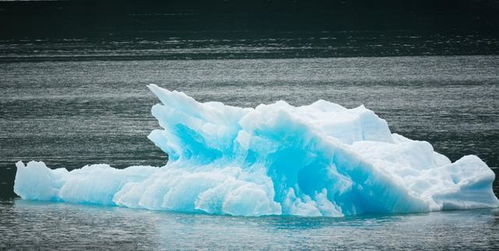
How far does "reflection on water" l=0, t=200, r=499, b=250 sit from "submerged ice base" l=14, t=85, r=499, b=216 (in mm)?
286

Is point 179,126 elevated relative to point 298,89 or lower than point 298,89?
elevated

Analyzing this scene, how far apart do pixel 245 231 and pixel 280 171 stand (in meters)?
1.40

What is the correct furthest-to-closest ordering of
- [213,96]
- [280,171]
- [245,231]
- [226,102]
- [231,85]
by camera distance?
[231,85], [213,96], [226,102], [280,171], [245,231]

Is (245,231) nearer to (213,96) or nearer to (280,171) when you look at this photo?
(280,171)

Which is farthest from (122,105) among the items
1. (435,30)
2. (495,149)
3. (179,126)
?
(435,30)

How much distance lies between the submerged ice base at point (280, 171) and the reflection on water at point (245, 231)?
0.29m

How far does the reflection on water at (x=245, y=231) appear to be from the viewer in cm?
1644

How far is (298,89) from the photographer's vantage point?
4869 centimetres

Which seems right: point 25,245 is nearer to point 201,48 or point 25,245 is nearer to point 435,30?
point 201,48

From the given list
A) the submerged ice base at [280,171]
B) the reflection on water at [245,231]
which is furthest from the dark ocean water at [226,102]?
the submerged ice base at [280,171]

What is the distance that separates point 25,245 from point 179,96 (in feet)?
11.5

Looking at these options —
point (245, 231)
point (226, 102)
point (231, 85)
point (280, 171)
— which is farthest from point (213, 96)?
point (245, 231)

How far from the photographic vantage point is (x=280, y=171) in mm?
17969

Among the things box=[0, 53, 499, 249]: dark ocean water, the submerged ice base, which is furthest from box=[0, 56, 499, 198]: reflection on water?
the submerged ice base
